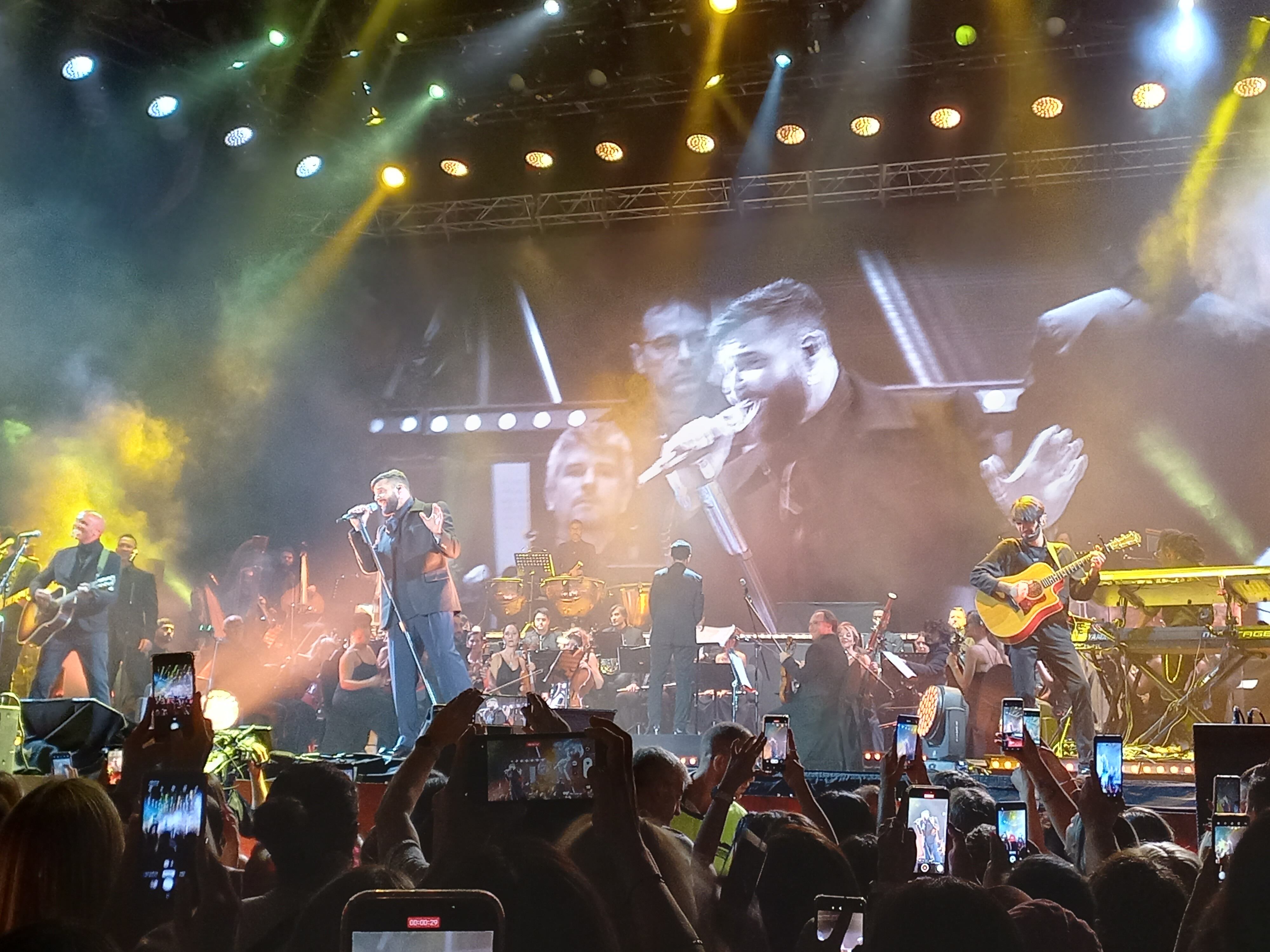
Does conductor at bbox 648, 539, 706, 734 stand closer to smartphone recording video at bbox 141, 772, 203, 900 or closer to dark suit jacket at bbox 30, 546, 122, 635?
dark suit jacket at bbox 30, 546, 122, 635

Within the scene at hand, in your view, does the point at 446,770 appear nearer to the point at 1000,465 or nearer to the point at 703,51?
the point at 703,51

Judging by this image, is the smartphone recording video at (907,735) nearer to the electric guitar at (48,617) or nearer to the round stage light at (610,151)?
the round stage light at (610,151)

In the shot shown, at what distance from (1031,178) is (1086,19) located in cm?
167

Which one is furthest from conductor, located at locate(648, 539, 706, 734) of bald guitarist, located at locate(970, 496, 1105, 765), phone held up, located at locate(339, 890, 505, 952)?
phone held up, located at locate(339, 890, 505, 952)

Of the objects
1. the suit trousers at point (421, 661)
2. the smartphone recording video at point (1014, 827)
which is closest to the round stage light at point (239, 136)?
the suit trousers at point (421, 661)

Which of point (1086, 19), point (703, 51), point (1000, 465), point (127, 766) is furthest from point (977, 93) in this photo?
point (127, 766)

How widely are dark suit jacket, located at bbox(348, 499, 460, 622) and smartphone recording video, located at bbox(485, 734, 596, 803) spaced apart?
6948 mm

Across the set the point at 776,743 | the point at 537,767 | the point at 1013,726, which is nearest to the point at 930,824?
the point at 537,767

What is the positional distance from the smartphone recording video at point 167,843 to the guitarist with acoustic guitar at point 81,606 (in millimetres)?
7961

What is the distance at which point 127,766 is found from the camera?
205cm

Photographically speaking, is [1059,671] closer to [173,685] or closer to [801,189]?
[801,189]

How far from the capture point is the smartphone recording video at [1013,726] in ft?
8.72

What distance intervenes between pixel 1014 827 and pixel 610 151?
724cm

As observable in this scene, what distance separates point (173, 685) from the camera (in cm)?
224
